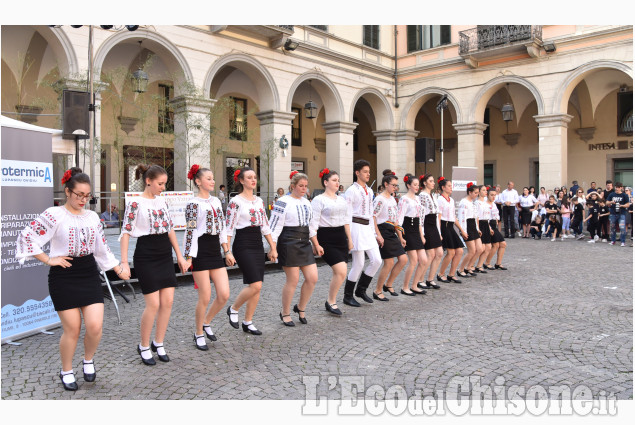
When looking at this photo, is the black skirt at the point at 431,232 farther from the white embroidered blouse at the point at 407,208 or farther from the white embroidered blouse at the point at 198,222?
the white embroidered blouse at the point at 198,222

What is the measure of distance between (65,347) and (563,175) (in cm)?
2049

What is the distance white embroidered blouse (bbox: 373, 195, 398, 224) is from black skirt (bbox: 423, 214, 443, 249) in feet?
3.50

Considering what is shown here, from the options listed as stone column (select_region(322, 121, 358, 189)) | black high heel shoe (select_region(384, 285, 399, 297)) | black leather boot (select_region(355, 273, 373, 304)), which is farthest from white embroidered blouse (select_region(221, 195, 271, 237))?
stone column (select_region(322, 121, 358, 189))

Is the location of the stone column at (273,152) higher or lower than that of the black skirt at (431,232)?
higher

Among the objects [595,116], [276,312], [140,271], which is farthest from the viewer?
[595,116]

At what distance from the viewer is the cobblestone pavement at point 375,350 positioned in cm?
422

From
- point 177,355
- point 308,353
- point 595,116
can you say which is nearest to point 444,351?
point 308,353

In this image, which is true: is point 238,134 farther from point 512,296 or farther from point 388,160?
point 512,296

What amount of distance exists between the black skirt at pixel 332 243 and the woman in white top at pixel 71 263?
2.91m

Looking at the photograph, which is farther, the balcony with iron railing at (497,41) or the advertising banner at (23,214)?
the balcony with iron railing at (497,41)

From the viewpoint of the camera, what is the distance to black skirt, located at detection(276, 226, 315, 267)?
5934 millimetres

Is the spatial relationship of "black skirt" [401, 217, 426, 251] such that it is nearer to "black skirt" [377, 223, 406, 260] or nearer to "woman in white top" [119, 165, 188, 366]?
"black skirt" [377, 223, 406, 260]

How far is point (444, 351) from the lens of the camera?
5098 mm

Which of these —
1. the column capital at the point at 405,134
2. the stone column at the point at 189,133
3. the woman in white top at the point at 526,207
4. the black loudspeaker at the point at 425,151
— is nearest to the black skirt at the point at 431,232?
the black loudspeaker at the point at 425,151
